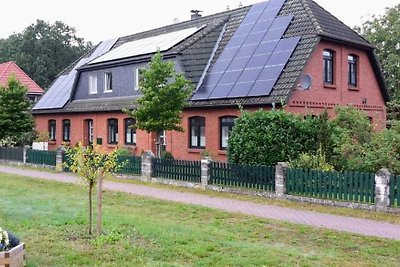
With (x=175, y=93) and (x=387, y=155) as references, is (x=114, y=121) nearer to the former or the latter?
(x=175, y=93)

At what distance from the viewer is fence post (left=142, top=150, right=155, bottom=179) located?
21.3m

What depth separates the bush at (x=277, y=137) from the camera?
17703 mm

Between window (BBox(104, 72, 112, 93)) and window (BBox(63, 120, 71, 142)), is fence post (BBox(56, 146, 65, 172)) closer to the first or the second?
window (BBox(104, 72, 112, 93))

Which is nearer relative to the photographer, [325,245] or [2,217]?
[325,245]

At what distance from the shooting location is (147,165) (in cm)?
2142

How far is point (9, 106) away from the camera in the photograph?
3161cm

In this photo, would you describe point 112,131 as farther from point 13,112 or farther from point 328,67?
point 328,67

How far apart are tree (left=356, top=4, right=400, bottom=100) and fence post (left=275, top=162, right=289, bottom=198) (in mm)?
23344

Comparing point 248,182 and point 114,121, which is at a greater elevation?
point 114,121

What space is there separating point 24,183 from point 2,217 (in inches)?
336

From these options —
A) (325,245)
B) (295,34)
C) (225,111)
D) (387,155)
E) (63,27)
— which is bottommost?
(325,245)

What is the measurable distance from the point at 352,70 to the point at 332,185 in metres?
12.6

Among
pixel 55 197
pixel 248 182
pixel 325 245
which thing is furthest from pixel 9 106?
pixel 325 245

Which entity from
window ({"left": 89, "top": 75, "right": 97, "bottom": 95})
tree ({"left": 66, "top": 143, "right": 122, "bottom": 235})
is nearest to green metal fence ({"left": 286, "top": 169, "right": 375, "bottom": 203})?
tree ({"left": 66, "top": 143, "right": 122, "bottom": 235})
